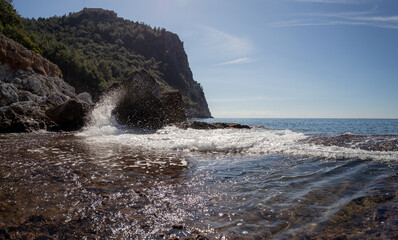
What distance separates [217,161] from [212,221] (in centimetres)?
361

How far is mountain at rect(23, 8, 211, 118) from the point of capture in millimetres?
55031

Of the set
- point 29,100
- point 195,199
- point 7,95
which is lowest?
point 195,199

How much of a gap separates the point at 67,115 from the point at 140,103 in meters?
5.47

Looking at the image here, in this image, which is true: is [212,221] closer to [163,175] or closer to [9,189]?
[163,175]

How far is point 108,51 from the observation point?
8875 cm

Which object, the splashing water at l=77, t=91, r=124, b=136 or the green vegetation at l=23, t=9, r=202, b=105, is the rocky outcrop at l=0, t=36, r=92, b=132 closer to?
the splashing water at l=77, t=91, r=124, b=136

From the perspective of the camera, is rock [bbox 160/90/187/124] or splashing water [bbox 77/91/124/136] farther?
rock [bbox 160/90/187/124]

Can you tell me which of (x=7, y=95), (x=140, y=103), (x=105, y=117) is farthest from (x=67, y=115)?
(x=140, y=103)

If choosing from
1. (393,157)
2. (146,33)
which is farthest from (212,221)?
(146,33)

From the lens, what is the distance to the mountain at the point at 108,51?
55.0 m

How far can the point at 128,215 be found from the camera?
104 inches

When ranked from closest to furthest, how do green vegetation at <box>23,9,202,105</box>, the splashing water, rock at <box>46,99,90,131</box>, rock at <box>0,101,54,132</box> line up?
rock at <box>0,101,54,132</box> < the splashing water < rock at <box>46,99,90,131</box> < green vegetation at <box>23,9,202,105</box>

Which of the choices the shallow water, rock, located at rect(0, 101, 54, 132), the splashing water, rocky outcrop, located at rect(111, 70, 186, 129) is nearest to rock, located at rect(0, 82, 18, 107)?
rock, located at rect(0, 101, 54, 132)

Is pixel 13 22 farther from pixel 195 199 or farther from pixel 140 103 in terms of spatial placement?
pixel 195 199
